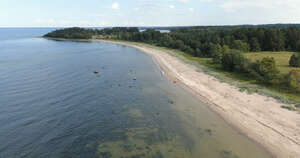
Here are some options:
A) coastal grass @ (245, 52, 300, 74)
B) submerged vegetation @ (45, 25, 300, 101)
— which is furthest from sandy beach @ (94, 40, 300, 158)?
coastal grass @ (245, 52, 300, 74)

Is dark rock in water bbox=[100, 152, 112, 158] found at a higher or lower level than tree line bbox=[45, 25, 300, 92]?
lower

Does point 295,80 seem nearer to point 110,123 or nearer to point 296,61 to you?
point 296,61

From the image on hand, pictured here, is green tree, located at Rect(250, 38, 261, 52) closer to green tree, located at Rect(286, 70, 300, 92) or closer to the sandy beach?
green tree, located at Rect(286, 70, 300, 92)

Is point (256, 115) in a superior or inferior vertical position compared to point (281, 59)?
inferior

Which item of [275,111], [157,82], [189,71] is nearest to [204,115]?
[275,111]

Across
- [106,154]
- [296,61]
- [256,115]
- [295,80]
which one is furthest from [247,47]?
[106,154]

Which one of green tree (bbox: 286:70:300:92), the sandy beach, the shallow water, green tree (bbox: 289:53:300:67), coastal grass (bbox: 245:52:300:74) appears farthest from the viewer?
green tree (bbox: 289:53:300:67)

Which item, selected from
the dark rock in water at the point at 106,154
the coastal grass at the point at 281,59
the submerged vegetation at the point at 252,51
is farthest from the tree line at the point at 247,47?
the dark rock in water at the point at 106,154

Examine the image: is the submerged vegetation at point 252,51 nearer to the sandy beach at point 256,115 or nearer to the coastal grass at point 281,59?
the coastal grass at point 281,59
